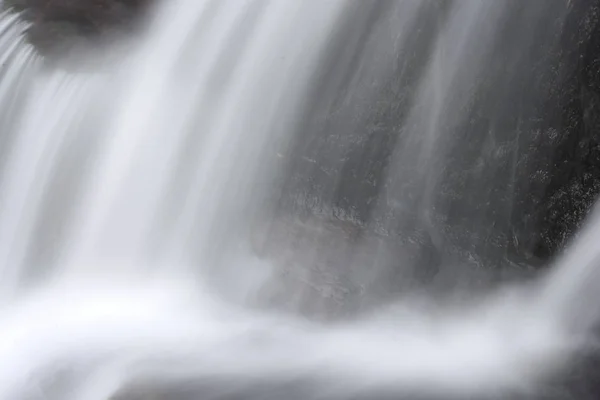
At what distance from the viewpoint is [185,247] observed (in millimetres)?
4656

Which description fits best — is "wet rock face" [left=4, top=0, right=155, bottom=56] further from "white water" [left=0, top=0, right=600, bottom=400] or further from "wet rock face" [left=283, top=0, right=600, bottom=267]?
"wet rock face" [left=283, top=0, right=600, bottom=267]

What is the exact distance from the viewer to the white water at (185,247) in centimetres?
373

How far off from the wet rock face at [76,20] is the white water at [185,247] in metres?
0.23

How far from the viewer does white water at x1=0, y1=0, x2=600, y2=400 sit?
3734 mm

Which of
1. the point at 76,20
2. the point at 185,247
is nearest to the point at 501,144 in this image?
the point at 185,247

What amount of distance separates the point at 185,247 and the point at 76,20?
89.7 inches

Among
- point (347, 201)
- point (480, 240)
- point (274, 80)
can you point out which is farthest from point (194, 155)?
point (480, 240)

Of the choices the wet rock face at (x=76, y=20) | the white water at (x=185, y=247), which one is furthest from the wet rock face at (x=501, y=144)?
the wet rock face at (x=76, y=20)

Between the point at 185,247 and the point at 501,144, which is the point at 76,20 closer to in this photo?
the point at 185,247

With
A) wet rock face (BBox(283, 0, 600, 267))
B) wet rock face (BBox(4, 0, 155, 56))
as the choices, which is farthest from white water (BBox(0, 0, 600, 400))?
wet rock face (BBox(283, 0, 600, 267))

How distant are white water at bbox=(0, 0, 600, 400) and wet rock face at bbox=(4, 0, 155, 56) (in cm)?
23

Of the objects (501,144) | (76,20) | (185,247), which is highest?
(76,20)

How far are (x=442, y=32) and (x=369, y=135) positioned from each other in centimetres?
71

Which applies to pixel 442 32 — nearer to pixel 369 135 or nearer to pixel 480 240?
pixel 369 135
